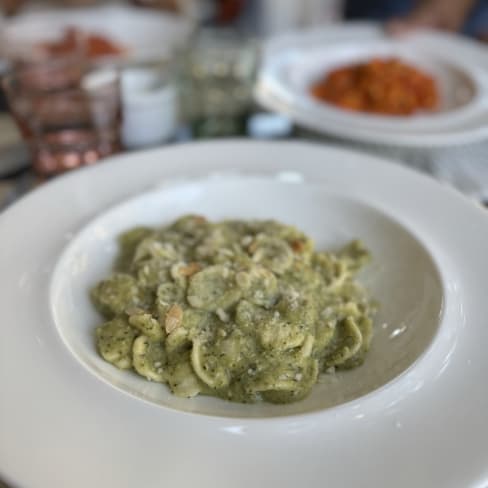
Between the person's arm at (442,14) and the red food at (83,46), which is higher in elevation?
the person's arm at (442,14)

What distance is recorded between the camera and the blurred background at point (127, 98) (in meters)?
1.66

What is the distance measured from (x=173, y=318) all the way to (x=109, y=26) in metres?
2.30

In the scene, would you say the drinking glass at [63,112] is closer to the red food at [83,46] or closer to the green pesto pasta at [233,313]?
the green pesto pasta at [233,313]

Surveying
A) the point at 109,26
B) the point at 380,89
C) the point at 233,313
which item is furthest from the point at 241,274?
the point at 109,26

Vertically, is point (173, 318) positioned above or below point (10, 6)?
above

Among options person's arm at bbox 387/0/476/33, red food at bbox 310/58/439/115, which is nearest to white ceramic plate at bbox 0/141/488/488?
red food at bbox 310/58/439/115

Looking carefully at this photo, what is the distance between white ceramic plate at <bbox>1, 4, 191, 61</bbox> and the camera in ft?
8.93

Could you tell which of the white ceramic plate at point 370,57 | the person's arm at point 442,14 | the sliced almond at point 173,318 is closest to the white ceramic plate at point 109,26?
the white ceramic plate at point 370,57

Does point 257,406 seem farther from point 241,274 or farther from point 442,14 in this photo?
point 442,14

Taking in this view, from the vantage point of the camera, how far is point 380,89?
6.42ft

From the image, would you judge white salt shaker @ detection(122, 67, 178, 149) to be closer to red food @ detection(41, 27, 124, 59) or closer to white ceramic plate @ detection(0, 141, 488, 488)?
white ceramic plate @ detection(0, 141, 488, 488)

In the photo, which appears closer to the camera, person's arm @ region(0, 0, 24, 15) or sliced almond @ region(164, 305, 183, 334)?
sliced almond @ region(164, 305, 183, 334)

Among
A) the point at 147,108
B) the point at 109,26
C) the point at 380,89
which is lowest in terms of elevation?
the point at 109,26

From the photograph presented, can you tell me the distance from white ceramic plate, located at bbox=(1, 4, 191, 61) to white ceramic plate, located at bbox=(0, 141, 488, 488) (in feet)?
4.56
